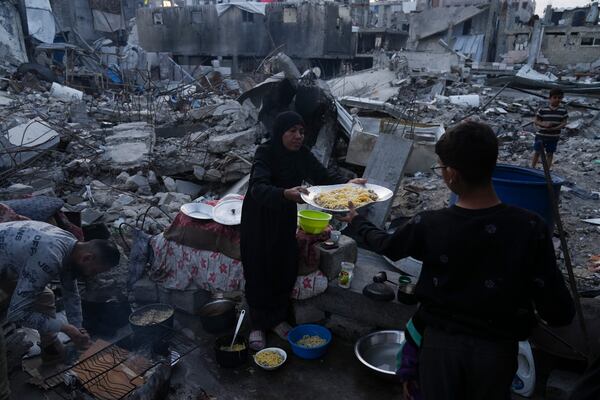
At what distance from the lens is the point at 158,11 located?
108 feet

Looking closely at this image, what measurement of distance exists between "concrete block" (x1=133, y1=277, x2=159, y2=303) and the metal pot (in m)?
0.71

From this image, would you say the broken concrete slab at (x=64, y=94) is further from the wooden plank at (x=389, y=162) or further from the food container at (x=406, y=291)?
the food container at (x=406, y=291)

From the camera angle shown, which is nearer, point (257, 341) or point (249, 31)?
point (257, 341)

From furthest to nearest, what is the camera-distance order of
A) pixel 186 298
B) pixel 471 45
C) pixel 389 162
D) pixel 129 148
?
pixel 471 45
pixel 129 148
pixel 389 162
pixel 186 298

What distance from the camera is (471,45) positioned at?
3591 cm

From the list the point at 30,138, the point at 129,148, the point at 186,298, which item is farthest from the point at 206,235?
the point at 30,138

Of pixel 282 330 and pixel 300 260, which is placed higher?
pixel 300 260

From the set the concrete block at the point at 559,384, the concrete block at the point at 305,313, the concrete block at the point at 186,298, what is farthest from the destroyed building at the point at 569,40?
the concrete block at the point at 186,298

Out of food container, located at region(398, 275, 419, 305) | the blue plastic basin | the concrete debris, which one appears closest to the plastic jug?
food container, located at region(398, 275, 419, 305)

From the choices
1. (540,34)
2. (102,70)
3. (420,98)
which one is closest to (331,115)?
(420,98)

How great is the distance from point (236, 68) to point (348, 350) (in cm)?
3182

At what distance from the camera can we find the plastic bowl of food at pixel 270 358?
3547 mm

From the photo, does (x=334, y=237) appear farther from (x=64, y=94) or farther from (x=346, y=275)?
(x=64, y=94)

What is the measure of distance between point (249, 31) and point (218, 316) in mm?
31166
